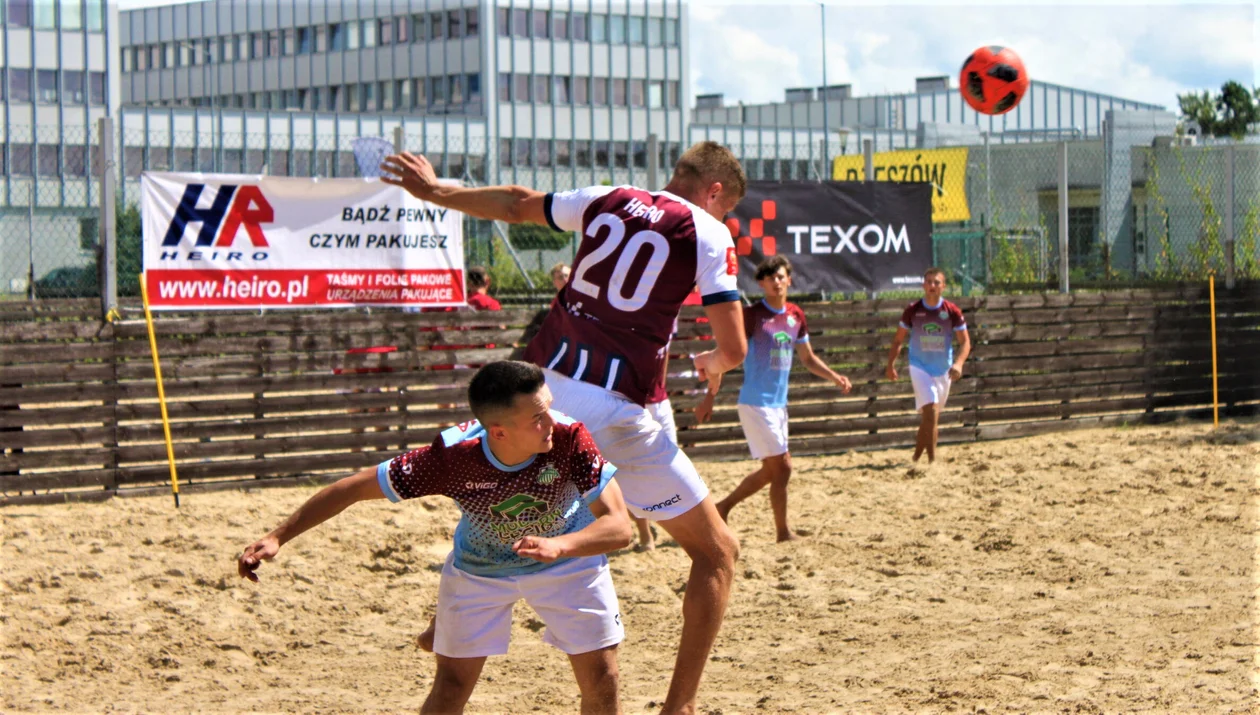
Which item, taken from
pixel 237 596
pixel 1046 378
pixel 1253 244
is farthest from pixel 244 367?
pixel 1253 244

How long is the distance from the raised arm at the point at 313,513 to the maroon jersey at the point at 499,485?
0.05 m

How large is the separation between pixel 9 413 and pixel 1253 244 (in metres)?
15.2

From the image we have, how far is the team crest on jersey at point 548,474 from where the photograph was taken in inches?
167

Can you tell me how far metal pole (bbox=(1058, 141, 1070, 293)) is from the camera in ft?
46.2

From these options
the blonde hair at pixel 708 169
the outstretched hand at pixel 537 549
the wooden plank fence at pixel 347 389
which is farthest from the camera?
the wooden plank fence at pixel 347 389

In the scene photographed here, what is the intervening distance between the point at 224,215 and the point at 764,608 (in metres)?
6.01

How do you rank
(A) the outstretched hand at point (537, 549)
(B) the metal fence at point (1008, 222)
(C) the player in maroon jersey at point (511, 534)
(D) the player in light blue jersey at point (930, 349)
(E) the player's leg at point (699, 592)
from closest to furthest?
(A) the outstretched hand at point (537, 549)
(C) the player in maroon jersey at point (511, 534)
(E) the player's leg at point (699, 592)
(D) the player in light blue jersey at point (930, 349)
(B) the metal fence at point (1008, 222)

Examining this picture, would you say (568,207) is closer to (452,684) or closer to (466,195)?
(466,195)

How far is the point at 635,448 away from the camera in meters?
4.88

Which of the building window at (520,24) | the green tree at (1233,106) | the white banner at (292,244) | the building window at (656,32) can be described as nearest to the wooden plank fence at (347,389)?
A: the white banner at (292,244)

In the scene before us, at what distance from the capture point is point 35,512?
9406 millimetres

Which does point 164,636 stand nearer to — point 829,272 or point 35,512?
point 35,512

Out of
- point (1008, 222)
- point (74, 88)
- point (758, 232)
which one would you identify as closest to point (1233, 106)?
point (1008, 222)

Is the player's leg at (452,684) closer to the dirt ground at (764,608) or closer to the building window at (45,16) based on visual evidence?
the dirt ground at (764,608)
